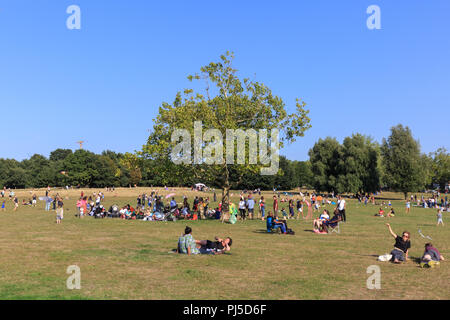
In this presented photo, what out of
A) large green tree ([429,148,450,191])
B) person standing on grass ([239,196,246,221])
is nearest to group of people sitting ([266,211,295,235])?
person standing on grass ([239,196,246,221])

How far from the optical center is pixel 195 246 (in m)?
15.9

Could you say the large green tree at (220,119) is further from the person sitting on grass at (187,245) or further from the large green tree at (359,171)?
the large green tree at (359,171)

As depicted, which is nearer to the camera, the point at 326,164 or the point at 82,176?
the point at 326,164

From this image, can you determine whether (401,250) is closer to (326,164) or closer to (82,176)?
(326,164)

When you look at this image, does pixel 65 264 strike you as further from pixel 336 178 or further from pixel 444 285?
pixel 336 178

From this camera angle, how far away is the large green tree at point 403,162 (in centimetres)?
7694

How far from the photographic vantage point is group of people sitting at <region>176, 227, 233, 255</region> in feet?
51.6

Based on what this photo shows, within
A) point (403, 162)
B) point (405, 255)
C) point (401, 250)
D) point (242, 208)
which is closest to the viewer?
point (401, 250)

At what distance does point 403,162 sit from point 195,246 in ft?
238

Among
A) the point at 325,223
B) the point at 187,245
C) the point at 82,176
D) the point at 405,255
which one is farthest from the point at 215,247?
the point at 82,176

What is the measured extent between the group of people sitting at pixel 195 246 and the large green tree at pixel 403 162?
228ft

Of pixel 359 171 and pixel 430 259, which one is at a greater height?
pixel 359 171

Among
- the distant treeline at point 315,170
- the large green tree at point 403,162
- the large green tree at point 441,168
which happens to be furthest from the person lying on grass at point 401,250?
the large green tree at point 441,168

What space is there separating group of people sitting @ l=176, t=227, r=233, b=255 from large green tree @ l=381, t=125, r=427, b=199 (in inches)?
2733
